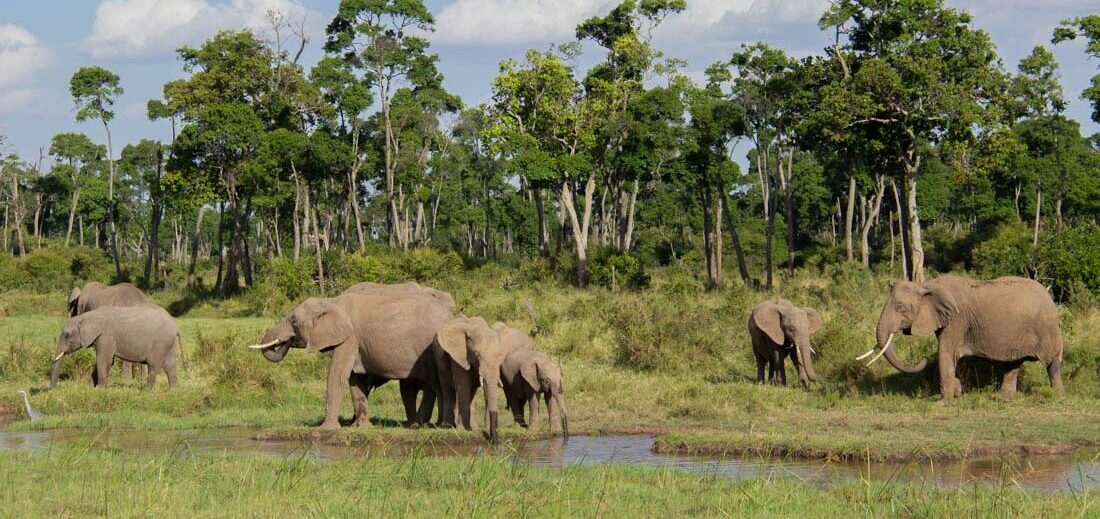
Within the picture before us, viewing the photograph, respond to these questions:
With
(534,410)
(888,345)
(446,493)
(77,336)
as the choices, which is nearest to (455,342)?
(534,410)

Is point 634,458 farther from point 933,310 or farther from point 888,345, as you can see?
point 933,310

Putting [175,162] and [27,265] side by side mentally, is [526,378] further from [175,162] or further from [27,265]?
[27,265]

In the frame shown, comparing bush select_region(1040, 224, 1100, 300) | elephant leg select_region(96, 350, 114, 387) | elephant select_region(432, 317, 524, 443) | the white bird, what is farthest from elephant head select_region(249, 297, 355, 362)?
bush select_region(1040, 224, 1100, 300)

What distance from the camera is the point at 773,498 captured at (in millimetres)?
9586

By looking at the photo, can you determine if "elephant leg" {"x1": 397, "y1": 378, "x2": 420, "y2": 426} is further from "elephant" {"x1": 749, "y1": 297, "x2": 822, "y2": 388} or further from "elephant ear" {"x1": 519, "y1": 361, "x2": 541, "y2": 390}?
"elephant" {"x1": 749, "y1": 297, "x2": 822, "y2": 388}

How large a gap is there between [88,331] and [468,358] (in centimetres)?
812

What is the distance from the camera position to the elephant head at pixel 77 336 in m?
20.1

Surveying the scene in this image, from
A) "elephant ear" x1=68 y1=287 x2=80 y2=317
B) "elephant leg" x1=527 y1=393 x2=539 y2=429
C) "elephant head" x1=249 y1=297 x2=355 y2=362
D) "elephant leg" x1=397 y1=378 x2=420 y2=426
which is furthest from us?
"elephant ear" x1=68 y1=287 x2=80 y2=317

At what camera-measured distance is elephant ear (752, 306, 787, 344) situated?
66.0 ft

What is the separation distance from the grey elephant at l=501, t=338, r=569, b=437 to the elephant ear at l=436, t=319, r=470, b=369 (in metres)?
0.84

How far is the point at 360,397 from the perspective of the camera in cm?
1638

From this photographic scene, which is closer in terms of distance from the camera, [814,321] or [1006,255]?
[814,321]

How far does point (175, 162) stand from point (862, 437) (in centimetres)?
3847

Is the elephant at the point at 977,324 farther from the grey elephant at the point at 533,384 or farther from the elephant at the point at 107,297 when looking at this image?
the elephant at the point at 107,297
